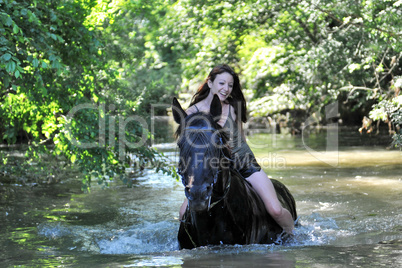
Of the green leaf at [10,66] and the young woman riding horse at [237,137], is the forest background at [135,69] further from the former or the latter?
the young woman riding horse at [237,137]

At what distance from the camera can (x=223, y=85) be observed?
5742mm

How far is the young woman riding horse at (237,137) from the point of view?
5.54 m

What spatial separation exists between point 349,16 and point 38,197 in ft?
35.1

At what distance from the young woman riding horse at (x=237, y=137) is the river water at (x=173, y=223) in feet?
1.54

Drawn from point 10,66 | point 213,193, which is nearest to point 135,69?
point 10,66

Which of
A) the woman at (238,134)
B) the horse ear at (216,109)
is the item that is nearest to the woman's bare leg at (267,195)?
the woman at (238,134)

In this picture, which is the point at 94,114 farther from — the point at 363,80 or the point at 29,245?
the point at 363,80

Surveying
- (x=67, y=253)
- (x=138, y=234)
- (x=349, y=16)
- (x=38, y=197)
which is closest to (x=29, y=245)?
(x=67, y=253)

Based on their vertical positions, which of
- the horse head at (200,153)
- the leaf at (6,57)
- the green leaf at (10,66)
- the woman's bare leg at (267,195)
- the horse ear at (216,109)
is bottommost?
the woman's bare leg at (267,195)

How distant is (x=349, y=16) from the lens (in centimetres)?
1519

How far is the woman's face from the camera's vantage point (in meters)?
5.73

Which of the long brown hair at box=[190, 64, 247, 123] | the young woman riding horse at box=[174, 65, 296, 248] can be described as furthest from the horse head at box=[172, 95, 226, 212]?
the long brown hair at box=[190, 64, 247, 123]

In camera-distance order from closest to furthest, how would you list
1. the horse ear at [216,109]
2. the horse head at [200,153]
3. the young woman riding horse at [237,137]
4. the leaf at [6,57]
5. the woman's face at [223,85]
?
the horse head at [200,153], the horse ear at [216,109], the young woman riding horse at [237,137], the woman's face at [223,85], the leaf at [6,57]

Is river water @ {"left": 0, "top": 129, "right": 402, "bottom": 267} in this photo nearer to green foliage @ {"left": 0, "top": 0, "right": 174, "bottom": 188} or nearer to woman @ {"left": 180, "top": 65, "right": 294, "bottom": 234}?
woman @ {"left": 180, "top": 65, "right": 294, "bottom": 234}
